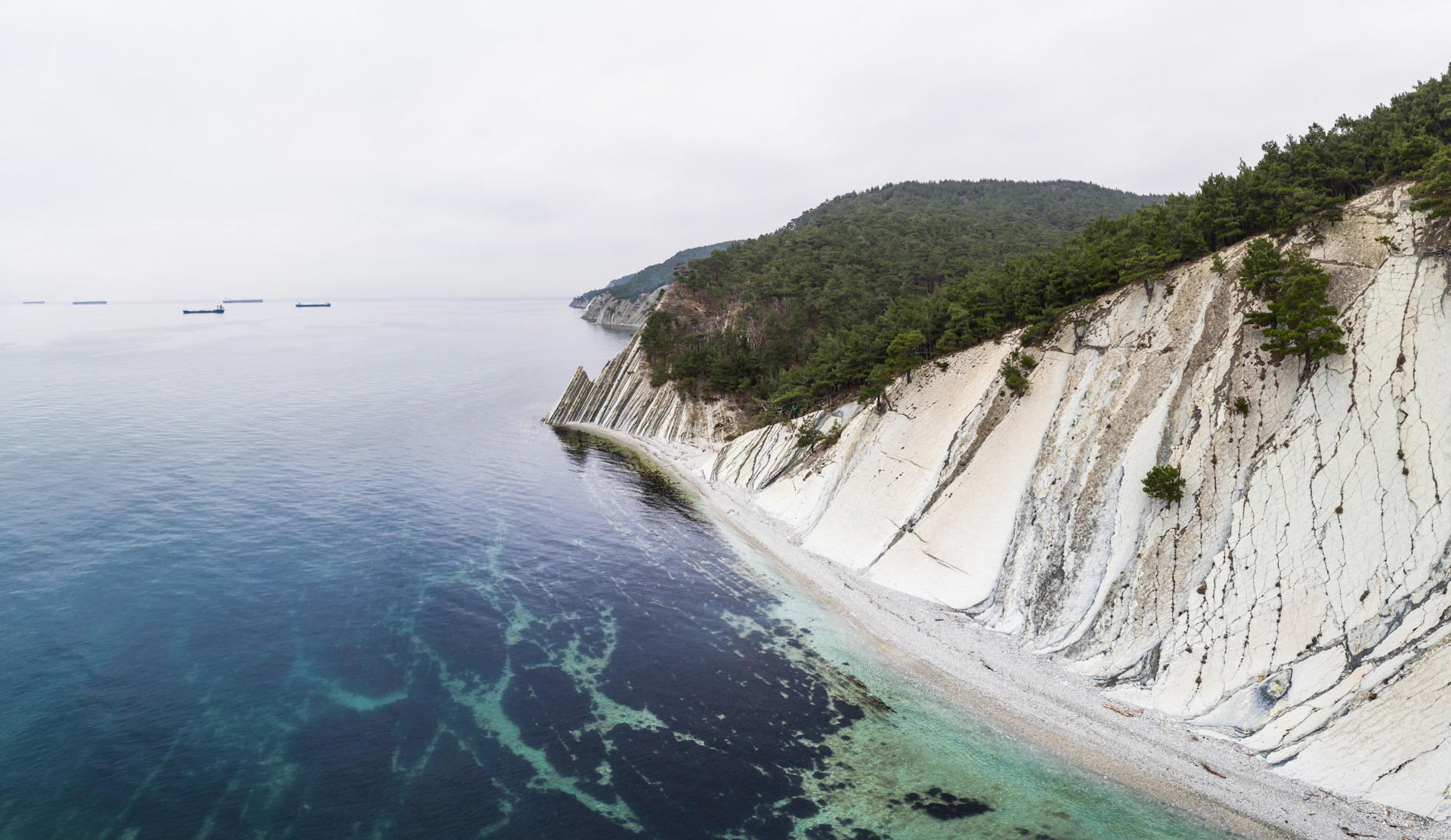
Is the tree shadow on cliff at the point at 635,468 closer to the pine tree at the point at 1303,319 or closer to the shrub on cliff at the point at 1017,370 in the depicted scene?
the shrub on cliff at the point at 1017,370

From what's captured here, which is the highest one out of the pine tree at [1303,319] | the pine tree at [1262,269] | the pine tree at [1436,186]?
the pine tree at [1436,186]

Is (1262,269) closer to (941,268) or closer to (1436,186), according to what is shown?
(1436,186)

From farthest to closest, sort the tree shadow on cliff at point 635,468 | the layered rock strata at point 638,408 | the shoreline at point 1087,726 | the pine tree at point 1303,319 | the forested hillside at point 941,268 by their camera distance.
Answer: the layered rock strata at point 638,408
the tree shadow on cliff at point 635,468
the forested hillside at point 941,268
the pine tree at point 1303,319
the shoreline at point 1087,726

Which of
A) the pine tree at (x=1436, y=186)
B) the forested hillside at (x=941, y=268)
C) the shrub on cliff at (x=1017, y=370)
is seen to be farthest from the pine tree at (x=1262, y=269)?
the shrub on cliff at (x=1017, y=370)

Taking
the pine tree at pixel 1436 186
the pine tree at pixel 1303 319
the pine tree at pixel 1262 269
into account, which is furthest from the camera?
the pine tree at pixel 1262 269

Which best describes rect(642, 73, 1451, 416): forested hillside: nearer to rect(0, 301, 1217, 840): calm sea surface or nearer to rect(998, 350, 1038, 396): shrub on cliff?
rect(998, 350, 1038, 396): shrub on cliff

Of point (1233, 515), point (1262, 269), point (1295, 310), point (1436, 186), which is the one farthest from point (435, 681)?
point (1436, 186)

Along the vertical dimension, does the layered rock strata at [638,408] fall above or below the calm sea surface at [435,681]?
above

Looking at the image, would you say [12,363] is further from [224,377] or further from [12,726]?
[12,726]
